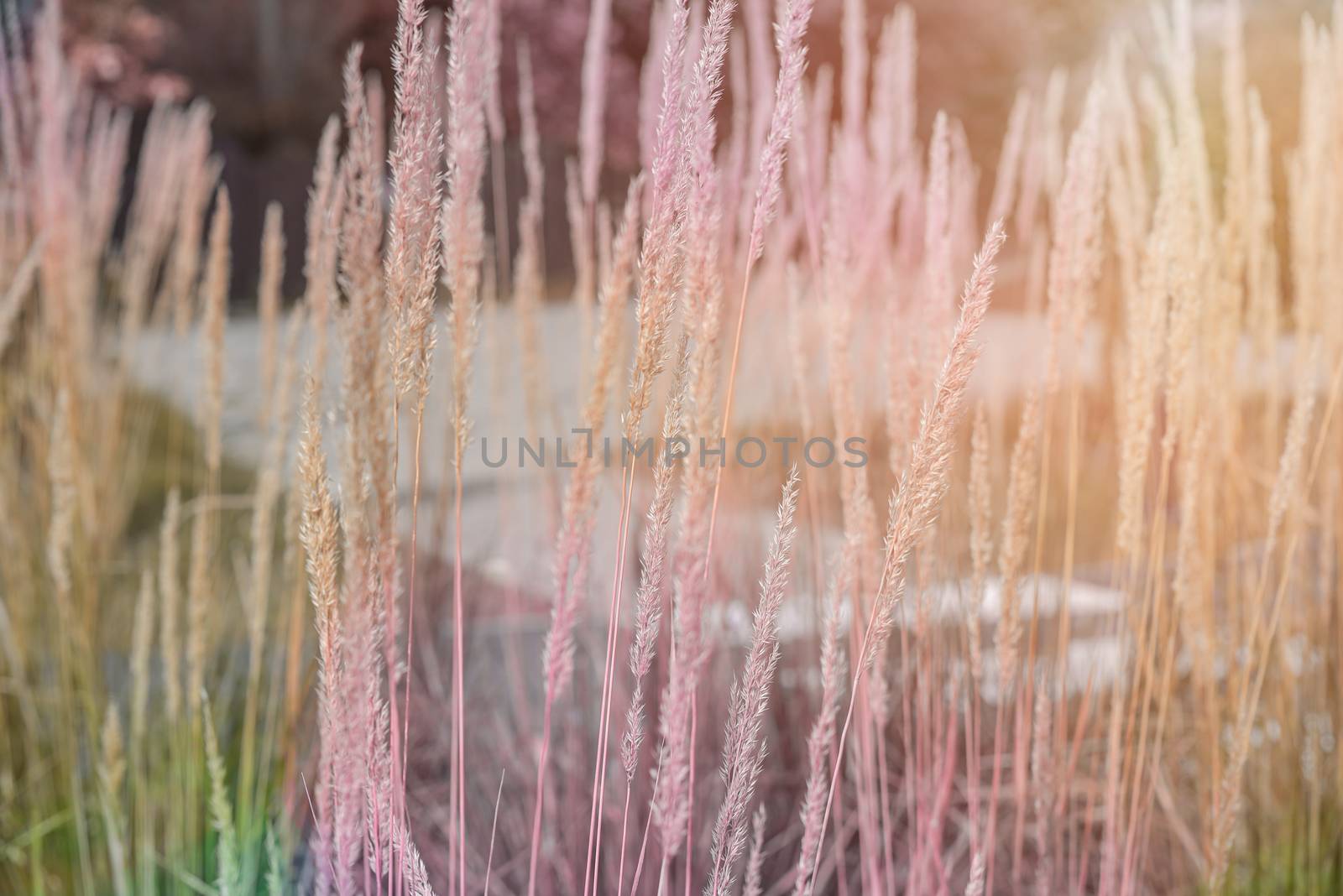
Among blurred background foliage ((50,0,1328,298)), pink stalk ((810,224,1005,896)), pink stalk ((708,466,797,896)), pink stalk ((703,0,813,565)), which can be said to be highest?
blurred background foliage ((50,0,1328,298))

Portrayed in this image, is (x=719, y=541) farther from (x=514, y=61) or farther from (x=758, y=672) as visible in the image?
(x=514, y=61)

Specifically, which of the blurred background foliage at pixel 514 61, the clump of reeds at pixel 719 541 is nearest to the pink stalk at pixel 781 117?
the clump of reeds at pixel 719 541

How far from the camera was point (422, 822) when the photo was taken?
53.7 inches

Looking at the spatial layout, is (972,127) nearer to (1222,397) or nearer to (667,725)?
(1222,397)

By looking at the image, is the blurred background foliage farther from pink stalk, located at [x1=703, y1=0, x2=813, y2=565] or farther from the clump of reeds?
pink stalk, located at [x1=703, y1=0, x2=813, y2=565]

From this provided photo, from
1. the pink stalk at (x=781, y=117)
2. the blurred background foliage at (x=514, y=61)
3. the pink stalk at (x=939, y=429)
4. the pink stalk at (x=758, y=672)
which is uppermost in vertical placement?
the blurred background foliage at (x=514, y=61)

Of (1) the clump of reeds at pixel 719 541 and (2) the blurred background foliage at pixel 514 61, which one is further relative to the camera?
(2) the blurred background foliage at pixel 514 61

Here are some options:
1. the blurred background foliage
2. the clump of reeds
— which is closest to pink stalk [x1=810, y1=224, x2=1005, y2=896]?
the clump of reeds

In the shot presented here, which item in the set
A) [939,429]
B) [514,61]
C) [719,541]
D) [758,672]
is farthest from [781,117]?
[514,61]

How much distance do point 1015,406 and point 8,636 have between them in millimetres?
2421

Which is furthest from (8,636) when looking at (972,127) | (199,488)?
(972,127)

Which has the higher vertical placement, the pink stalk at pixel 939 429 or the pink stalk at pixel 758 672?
the pink stalk at pixel 939 429

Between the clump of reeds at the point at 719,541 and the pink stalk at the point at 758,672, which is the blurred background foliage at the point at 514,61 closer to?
the clump of reeds at the point at 719,541

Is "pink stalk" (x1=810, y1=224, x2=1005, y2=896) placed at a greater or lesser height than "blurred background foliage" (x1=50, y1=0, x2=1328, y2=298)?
lesser
